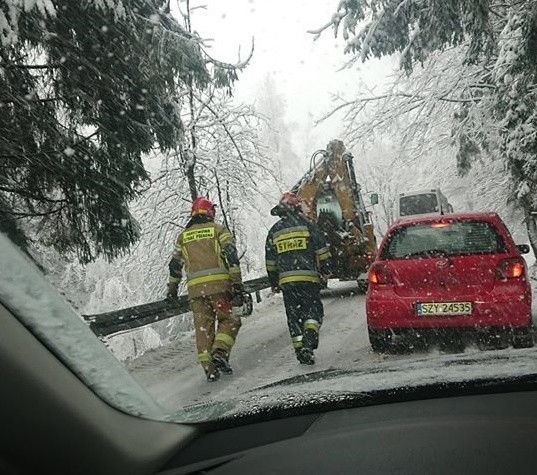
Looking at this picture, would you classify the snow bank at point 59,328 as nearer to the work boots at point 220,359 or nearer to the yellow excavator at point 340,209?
the work boots at point 220,359

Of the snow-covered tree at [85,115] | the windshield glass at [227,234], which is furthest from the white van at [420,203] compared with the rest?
the snow-covered tree at [85,115]

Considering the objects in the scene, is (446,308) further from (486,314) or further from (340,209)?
(340,209)

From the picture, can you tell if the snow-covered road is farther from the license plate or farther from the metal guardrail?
the license plate

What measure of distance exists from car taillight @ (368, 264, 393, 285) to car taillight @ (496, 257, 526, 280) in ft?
3.42

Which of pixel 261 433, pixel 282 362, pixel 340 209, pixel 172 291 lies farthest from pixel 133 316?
pixel 340 209

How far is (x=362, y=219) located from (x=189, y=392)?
9560 mm

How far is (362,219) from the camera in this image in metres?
14.9

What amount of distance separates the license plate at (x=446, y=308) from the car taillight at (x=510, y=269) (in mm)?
445

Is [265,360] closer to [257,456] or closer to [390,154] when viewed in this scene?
[257,456]

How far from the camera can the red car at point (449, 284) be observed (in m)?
6.02

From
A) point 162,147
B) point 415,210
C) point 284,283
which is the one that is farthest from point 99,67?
point 415,210

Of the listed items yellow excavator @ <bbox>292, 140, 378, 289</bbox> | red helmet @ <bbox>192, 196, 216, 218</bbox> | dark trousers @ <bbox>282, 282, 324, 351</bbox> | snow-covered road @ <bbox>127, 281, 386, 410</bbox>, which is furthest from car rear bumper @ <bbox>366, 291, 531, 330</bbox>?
yellow excavator @ <bbox>292, 140, 378, 289</bbox>

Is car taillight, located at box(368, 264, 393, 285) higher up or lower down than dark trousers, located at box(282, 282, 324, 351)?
higher up

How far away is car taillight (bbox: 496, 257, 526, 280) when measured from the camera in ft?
20.0
